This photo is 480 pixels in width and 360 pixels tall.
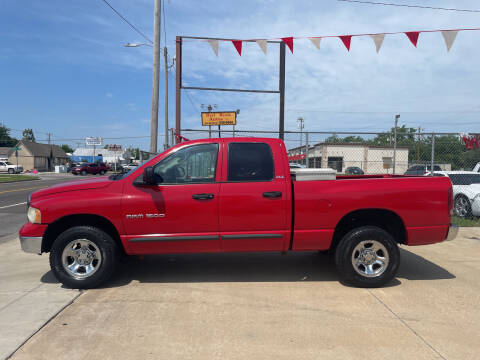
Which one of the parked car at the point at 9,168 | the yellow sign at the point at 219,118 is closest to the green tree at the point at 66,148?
the parked car at the point at 9,168

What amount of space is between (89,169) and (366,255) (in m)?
46.8

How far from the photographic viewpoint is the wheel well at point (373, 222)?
14.9ft

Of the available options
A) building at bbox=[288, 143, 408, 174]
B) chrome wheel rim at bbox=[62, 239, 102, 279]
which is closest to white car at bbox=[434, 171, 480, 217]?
building at bbox=[288, 143, 408, 174]

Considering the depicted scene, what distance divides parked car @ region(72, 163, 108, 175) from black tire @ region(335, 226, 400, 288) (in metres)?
46.2

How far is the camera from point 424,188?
4.38m

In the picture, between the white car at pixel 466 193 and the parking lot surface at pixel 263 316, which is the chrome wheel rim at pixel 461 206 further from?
the parking lot surface at pixel 263 316

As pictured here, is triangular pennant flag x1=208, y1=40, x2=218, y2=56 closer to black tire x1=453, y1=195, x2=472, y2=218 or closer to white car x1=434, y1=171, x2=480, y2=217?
white car x1=434, y1=171, x2=480, y2=217

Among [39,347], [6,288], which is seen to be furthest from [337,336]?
[6,288]

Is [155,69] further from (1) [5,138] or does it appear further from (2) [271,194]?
(1) [5,138]

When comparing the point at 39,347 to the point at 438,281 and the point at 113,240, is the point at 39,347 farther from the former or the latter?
the point at 438,281

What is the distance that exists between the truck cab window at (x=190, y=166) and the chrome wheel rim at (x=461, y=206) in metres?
7.95

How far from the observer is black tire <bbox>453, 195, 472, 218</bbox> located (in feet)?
30.4

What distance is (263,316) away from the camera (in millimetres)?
3629

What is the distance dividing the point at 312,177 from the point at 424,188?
4.53 feet
